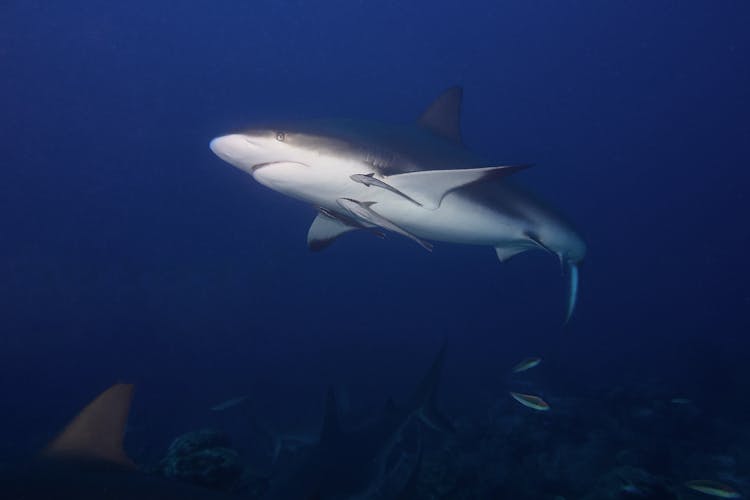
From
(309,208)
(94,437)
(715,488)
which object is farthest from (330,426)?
(309,208)

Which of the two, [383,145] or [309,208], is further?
[309,208]

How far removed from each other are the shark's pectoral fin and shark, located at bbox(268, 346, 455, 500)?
11.3 feet

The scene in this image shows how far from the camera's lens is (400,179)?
3.18m

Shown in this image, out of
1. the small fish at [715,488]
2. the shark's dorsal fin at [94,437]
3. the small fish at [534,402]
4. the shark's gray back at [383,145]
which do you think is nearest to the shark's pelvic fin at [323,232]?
the shark's gray back at [383,145]

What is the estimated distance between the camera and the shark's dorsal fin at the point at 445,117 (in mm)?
5023

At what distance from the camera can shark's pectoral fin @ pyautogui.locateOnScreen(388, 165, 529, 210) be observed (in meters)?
2.84

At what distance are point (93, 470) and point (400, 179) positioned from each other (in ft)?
9.08

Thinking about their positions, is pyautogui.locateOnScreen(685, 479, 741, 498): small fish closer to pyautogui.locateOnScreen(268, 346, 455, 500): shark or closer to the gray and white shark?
the gray and white shark

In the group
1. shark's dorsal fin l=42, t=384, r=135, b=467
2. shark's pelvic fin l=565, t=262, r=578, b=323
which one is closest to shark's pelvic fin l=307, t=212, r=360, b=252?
shark's dorsal fin l=42, t=384, r=135, b=467

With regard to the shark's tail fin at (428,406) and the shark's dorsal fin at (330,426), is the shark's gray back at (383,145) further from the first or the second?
the shark's tail fin at (428,406)

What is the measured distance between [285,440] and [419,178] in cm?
881

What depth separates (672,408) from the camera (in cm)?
1084

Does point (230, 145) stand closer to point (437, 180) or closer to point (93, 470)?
point (437, 180)

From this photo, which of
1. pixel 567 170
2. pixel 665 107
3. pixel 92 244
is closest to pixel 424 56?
pixel 567 170
